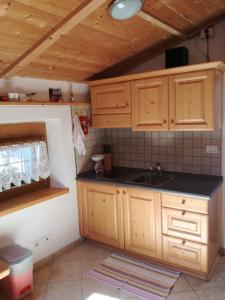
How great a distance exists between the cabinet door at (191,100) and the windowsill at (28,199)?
1396mm

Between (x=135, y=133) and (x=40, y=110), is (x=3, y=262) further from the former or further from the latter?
(x=135, y=133)

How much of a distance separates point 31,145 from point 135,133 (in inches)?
49.6

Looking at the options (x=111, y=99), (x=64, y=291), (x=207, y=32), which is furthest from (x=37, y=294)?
(x=207, y=32)

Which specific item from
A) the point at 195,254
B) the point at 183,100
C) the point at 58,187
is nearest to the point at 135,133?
the point at 183,100

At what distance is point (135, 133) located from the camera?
323 centimetres

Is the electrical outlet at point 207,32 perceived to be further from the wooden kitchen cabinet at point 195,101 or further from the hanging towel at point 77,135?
the hanging towel at point 77,135

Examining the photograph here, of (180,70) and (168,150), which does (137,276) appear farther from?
(180,70)

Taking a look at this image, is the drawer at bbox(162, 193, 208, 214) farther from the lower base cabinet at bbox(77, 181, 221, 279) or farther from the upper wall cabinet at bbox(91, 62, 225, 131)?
the upper wall cabinet at bbox(91, 62, 225, 131)

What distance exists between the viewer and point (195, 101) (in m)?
2.38

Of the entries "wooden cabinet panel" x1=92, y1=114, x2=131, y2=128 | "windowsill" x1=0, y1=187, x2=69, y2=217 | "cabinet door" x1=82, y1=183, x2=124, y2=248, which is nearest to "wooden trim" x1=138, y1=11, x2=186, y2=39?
"wooden cabinet panel" x1=92, y1=114, x2=131, y2=128

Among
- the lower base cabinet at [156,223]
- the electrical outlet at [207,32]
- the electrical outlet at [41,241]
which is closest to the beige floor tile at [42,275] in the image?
the electrical outlet at [41,241]

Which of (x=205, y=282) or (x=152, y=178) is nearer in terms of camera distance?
(x=205, y=282)

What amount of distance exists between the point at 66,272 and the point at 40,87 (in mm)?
1884

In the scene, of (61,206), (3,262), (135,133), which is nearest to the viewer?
(3,262)
